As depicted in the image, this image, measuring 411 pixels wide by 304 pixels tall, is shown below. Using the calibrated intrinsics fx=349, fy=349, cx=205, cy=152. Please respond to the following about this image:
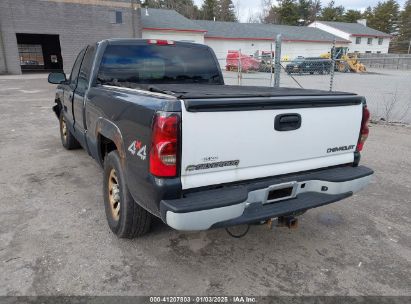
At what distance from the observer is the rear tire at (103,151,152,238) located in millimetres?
3117

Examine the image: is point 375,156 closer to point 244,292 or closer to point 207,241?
point 207,241

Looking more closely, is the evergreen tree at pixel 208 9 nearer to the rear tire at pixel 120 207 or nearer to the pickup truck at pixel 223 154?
the pickup truck at pixel 223 154

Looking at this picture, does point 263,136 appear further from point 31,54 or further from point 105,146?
point 31,54

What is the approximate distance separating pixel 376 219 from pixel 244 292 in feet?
7.05

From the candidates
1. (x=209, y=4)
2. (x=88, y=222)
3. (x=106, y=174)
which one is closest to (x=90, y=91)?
(x=106, y=174)

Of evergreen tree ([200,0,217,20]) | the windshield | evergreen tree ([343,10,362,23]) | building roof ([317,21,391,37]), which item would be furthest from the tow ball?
evergreen tree ([343,10,362,23])

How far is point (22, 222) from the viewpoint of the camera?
3.78 metres

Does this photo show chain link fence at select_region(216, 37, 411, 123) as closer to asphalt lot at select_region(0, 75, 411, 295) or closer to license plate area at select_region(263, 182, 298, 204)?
asphalt lot at select_region(0, 75, 411, 295)

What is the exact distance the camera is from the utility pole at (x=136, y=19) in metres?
32.6

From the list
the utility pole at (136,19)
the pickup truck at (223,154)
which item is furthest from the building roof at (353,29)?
the pickup truck at (223,154)

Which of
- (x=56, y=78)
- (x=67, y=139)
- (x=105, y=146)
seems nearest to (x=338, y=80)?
(x=67, y=139)

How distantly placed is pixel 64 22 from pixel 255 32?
23.7 meters

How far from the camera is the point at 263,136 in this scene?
2701mm

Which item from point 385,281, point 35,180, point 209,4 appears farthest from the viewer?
point 209,4
